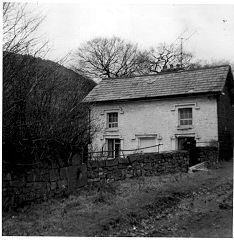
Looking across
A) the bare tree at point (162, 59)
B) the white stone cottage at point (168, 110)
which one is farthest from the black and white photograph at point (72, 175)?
the bare tree at point (162, 59)

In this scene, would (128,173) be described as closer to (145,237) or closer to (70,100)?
(70,100)

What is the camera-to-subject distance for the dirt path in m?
6.24

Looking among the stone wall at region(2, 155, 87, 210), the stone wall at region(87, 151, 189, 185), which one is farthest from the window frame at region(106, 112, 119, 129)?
the stone wall at region(2, 155, 87, 210)

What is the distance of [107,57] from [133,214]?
A: 38799 mm

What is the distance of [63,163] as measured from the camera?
873 centimetres

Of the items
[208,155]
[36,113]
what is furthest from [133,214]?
[208,155]

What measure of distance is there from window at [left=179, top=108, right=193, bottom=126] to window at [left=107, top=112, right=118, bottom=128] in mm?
4366

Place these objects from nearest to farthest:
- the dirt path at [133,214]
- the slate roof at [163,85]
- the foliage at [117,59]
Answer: the dirt path at [133,214] → the slate roof at [163,85] → the foliage at [117,59]

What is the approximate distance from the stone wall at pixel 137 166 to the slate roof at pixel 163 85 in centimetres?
627

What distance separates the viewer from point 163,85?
21812mm

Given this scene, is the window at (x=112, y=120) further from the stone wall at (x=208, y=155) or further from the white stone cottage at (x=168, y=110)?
the stone wall at (x=208, y=155)

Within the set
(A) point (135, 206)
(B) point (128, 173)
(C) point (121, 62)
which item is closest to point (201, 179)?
(B) point (128, 173)

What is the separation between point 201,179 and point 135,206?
190 inches

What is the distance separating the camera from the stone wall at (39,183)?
7418 millimetres
